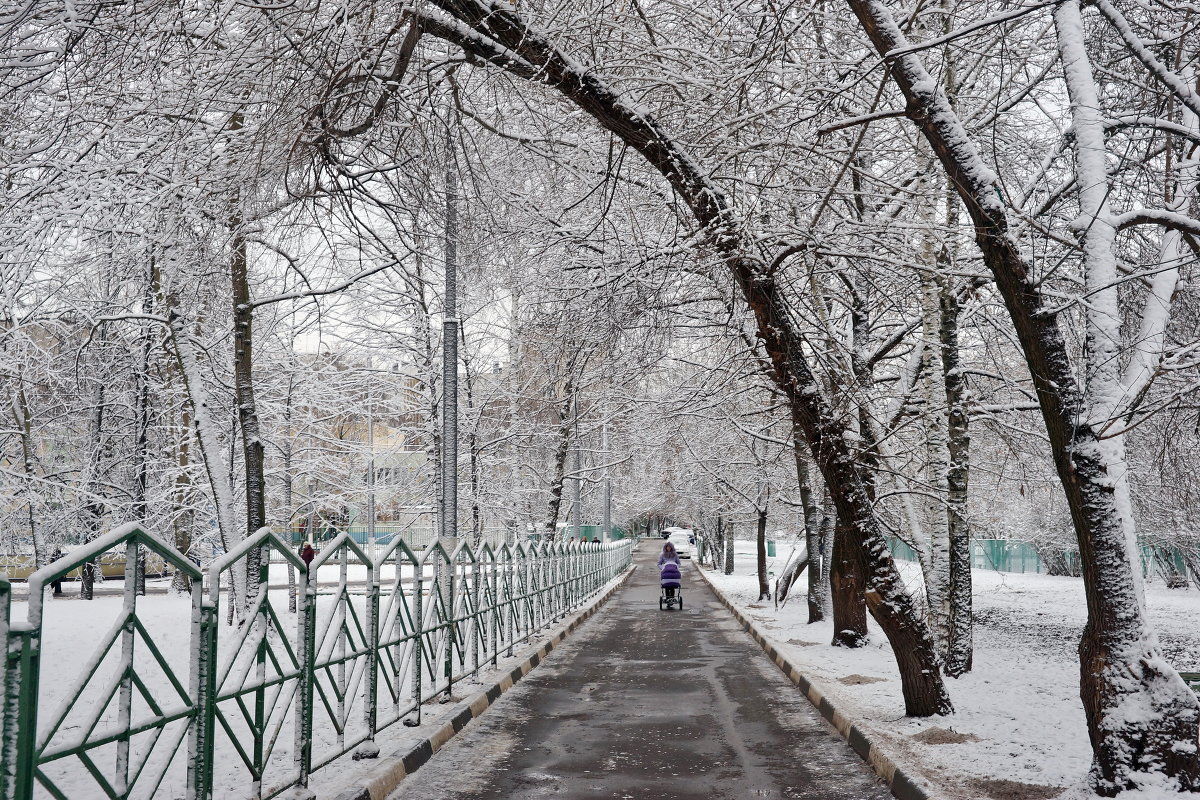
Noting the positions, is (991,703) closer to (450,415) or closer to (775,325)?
(775,325)

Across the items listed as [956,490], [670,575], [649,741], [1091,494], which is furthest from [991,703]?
[670,575]

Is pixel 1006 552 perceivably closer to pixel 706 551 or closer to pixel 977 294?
pixel 706 551

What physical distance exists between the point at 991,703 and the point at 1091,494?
4355mm

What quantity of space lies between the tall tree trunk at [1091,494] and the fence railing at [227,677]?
4.48m

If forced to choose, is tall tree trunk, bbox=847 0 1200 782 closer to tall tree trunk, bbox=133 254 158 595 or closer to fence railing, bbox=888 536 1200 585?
fence railing, bbox=888 536 1200 585

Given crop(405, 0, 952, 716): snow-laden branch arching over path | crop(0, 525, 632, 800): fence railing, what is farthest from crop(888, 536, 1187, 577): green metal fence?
crop(0, 525, 632, 800): fence railing

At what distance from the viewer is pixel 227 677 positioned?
17.5 feet

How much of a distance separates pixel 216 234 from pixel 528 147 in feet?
12.5

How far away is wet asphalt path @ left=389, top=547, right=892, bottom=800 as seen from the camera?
722 cm

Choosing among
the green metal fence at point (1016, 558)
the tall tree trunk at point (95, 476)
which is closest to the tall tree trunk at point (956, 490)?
the tall tree trunk at point (95, 476)

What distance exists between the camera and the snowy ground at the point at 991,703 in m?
6.73

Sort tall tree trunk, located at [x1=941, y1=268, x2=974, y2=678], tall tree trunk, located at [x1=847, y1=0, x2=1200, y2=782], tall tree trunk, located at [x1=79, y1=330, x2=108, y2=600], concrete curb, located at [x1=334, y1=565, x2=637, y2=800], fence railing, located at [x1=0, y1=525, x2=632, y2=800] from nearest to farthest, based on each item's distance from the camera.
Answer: fence railing, located at [x1=0, y1=525, x2=632, y2=800] → tall tree trunk, located at [x1=847, y1=0, x2=1200, y2=782] → concrete curb, located at [x1=334, y1=565, x2=637, y2=800] → tall tree trunk, located at [x1=941, y1=268, x2=974, y2=678] → tall tree trunk, located at [x1=79, y1=330, x2=108, y2=600]

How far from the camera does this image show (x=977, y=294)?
11.6 metres

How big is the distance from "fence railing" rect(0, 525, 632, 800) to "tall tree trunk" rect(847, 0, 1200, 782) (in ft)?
14.7
